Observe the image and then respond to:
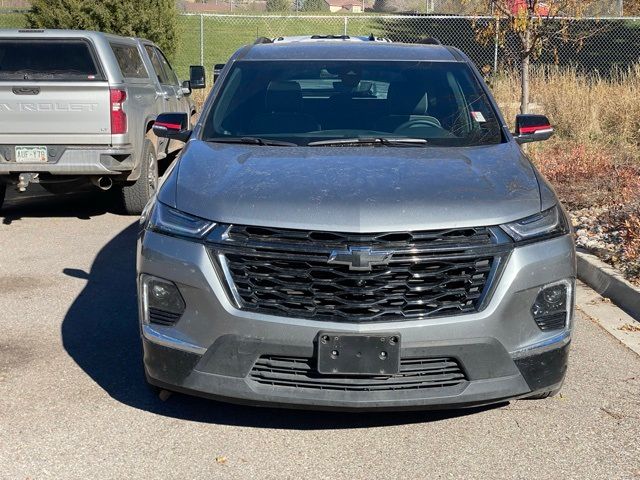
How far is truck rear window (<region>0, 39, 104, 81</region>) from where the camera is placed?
9.48 metres

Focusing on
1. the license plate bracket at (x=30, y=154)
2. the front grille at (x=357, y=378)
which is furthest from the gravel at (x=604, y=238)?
the license plate bracket at (x=30, y=154)

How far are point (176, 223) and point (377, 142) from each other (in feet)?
4.94

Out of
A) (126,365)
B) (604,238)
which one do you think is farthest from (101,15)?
(126,365)

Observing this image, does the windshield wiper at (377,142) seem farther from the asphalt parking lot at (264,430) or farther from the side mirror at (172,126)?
the asphalt parking lot at (264,430)

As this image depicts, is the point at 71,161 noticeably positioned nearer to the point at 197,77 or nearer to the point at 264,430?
the point at 197,77

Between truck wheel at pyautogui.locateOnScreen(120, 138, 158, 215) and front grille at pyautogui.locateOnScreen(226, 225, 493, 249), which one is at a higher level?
front grille at pyautogui.locateOnScreen(226, 225, 493, 249)

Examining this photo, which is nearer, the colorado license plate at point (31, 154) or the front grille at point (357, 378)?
the front grille at point (357, 378)

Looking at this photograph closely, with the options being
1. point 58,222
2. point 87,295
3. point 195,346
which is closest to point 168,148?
point 58,222

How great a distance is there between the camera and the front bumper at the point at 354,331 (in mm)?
4012

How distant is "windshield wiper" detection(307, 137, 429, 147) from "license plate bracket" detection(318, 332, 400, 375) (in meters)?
1.58

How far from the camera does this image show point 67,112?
9070 mm

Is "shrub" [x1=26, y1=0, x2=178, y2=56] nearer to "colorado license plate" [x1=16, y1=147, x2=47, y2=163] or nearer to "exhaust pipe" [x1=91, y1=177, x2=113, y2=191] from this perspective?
"exhaust pipe" [x1=91, y1=177, x2=113, y2=191]

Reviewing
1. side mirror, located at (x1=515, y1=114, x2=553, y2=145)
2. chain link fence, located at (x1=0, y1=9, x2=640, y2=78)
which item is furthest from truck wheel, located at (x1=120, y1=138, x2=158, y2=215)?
chain link fence, located at (x1=0, y1=9, x2=640, y2=78)

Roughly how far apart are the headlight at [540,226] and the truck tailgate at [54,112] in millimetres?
5779
